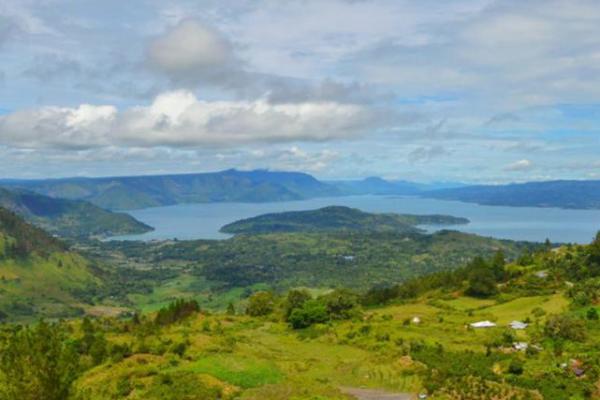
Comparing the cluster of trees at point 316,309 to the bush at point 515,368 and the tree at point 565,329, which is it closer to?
the tree at point 565,329

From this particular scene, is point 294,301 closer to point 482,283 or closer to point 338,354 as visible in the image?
point 338,354

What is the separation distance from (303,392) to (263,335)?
30.1 m

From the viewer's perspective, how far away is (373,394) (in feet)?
147

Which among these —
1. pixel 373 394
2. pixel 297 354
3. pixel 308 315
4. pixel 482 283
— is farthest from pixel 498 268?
pixel 373 394

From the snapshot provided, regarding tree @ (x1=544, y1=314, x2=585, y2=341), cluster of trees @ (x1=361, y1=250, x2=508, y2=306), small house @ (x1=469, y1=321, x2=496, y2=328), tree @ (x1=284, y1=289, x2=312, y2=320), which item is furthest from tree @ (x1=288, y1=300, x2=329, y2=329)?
cluster of trees @ (x1=361, y1=250, x2=508, y2=306)

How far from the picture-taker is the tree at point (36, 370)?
26656 mm

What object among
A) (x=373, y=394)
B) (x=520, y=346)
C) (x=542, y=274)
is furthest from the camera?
(x=542, y=274)

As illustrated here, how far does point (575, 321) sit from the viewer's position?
184ft

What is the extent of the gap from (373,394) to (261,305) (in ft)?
174

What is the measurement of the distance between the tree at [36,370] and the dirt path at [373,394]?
76.6 feet

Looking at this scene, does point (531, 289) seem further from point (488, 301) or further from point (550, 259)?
point (550, 259)

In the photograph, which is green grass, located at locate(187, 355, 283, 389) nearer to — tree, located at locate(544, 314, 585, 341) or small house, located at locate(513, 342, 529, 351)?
small house, located at locate(513, 342, 529, 351)

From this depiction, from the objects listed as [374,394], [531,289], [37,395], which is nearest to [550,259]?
[531,289]

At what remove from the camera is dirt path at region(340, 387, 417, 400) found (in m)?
43.3
